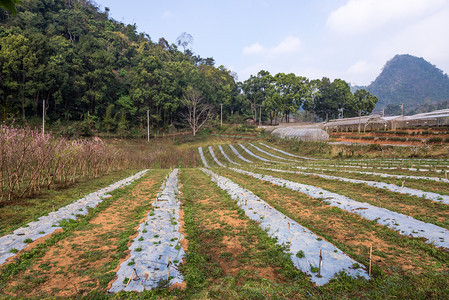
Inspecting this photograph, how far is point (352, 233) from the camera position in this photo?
20.9 ft

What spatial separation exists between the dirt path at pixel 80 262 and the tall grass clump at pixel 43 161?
4.74 meters

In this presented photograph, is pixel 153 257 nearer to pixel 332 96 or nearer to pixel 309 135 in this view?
pixel 309 135

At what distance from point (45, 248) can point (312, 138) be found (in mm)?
33299

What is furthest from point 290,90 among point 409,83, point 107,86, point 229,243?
point 409,83

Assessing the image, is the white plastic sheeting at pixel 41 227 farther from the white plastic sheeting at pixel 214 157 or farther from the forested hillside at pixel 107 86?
the forested hillside at pixel 107 86

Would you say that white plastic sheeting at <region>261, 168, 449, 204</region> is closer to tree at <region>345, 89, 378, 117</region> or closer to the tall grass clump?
the tall grass clump

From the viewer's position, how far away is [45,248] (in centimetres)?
537

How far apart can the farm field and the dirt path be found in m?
0.03

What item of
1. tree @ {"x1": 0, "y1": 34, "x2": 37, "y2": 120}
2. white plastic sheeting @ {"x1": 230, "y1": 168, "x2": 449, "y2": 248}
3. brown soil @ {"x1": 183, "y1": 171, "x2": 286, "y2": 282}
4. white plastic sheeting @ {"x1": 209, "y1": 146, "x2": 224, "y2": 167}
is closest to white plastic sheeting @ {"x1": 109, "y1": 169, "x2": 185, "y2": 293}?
brown soil @ {"x1": 183, "y1": 171, "x2": 286, "y2": 282}

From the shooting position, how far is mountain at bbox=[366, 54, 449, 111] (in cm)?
10906

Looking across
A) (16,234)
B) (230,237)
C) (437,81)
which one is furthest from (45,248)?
(437,81)

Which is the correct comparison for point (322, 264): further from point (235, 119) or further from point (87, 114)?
point (235, 119)

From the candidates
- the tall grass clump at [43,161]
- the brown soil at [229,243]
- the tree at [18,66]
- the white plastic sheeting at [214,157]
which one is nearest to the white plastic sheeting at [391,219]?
the brown soil at [229,243]

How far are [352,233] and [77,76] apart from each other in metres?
42.6
